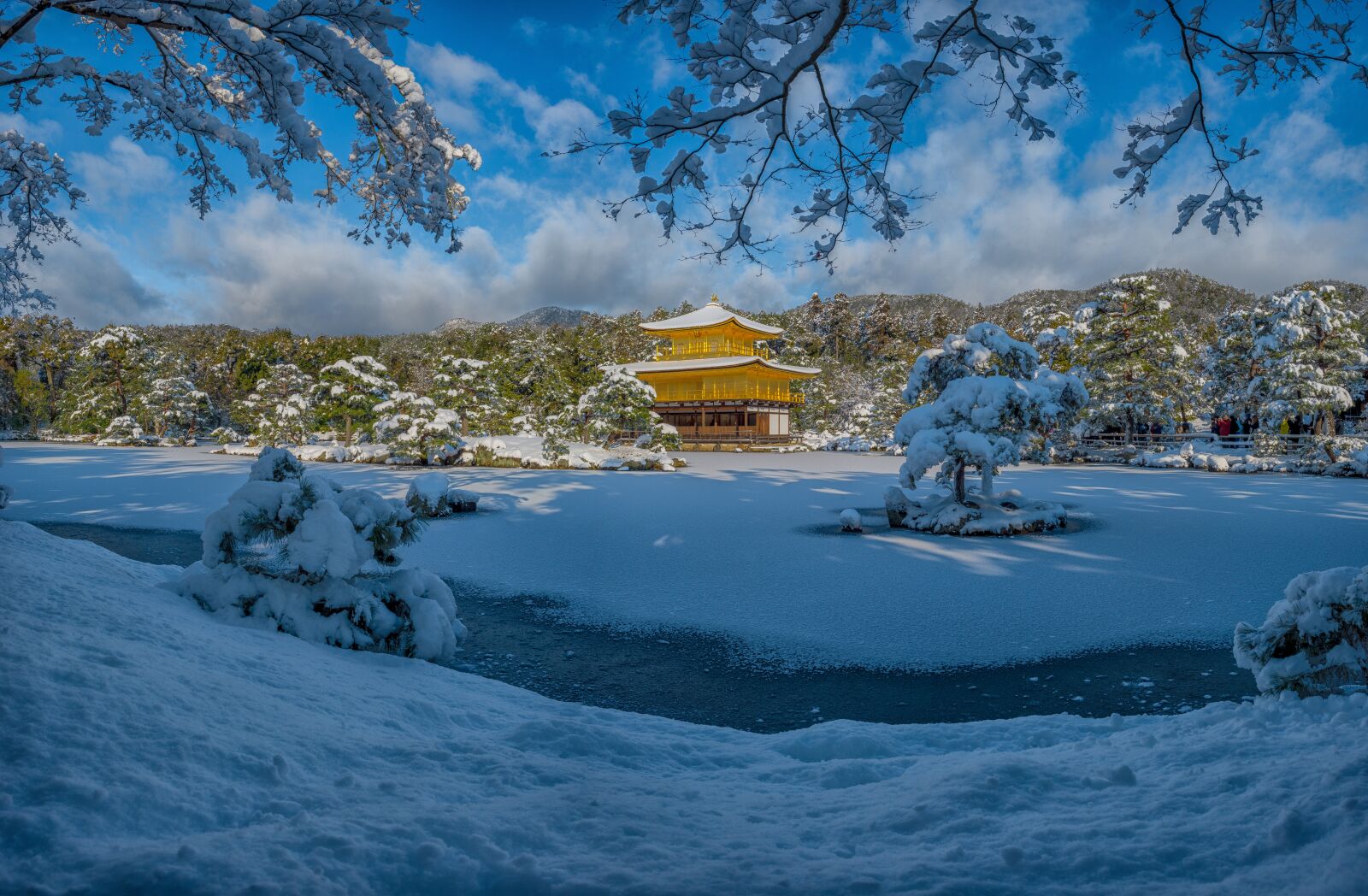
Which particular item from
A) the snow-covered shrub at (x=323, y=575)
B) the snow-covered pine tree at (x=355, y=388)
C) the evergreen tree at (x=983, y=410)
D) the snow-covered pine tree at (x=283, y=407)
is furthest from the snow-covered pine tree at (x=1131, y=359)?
the snow-covered pine tree at (x=283, y=407)

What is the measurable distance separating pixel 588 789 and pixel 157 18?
11.5ft

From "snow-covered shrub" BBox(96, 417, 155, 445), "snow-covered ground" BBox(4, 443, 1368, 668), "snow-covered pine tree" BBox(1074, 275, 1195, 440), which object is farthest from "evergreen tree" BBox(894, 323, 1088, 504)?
"snow-covered shrub" BBox(96, 417, 155, 445)

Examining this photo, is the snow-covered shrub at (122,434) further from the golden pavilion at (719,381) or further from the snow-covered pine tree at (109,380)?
the golden pavilion at (719,381)

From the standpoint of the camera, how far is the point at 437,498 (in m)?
9.95

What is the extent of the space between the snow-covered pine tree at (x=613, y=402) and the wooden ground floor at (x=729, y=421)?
9.36 metres

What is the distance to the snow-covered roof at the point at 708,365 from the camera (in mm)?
29719

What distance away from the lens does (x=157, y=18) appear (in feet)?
9.25

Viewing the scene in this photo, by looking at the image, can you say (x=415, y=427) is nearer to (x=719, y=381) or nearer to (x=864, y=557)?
(x=864, y=557)

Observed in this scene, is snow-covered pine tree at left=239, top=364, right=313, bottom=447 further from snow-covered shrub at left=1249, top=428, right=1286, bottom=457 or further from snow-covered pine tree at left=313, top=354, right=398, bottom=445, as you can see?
snow-covered shrub at left=1249, top=428, right=1286, bottom=457

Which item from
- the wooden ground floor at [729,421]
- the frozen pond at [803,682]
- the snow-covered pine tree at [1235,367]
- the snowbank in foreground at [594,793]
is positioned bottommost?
the frozen pond at [803,682]

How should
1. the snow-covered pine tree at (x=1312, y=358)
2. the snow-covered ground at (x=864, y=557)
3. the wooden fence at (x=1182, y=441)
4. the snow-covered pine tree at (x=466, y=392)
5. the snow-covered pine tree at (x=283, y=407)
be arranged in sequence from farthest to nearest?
the snow-covered pine tree at (x=283, y=407) → the wooden fence at (x=1182, y=441) → the snow-covered pine tree at (x=466, y=392) → the snow-covered pine tree at (x=1312, y=358) → the snow-covered ground at (x=864, y=557)

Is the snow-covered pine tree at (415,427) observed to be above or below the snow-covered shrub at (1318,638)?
above

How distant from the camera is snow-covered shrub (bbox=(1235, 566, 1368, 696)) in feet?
7.81

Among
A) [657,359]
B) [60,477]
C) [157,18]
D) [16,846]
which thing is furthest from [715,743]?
[657,359]
